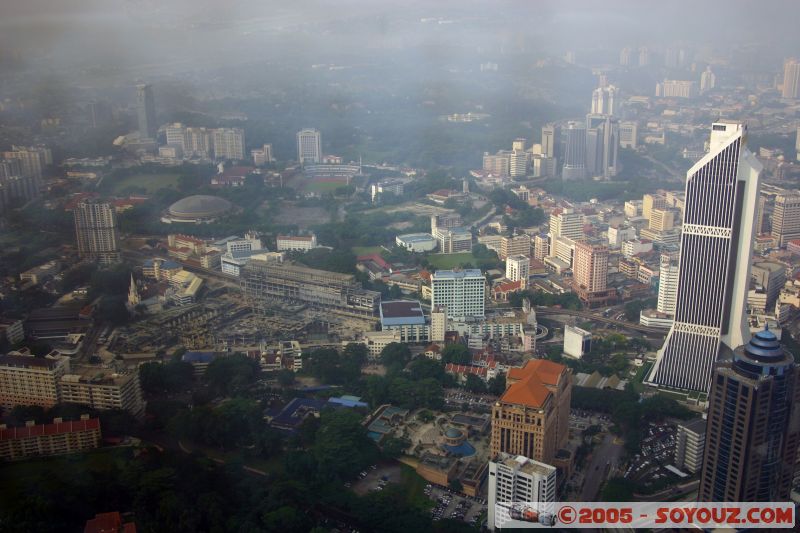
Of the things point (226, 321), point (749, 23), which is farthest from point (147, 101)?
point (749, 23)

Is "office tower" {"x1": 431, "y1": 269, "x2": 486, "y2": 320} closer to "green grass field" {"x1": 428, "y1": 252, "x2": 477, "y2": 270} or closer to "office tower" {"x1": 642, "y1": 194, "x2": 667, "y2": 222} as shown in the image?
"green grass field" {"x1": 428, "y1": 252, "x2": 477, "y2": 270}

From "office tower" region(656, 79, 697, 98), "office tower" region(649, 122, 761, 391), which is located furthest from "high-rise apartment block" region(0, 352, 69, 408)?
"office tower" region(656, 79, 697, 98)

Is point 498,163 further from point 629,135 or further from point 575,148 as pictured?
point 629,135

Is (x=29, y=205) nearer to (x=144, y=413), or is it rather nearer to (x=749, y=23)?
(x=144, y=413)

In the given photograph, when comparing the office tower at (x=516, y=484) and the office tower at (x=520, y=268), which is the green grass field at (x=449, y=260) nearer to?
the office tower at (x=520, y=268)

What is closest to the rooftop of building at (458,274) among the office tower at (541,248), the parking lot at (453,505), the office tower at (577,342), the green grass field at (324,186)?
the office tower at (577,342)
